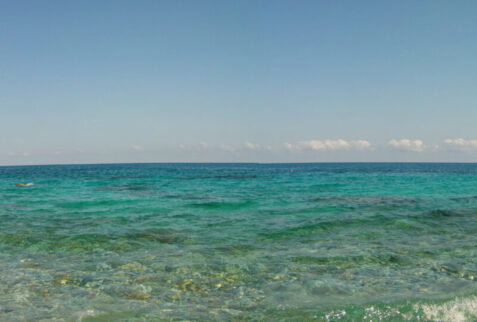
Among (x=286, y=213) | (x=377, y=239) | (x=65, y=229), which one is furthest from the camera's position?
(x=286, y=213)

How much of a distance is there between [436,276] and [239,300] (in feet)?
15.4

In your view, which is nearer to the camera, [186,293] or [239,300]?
[239,300]

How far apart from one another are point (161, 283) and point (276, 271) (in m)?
2.73

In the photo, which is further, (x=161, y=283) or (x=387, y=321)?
(x=161, y=283)

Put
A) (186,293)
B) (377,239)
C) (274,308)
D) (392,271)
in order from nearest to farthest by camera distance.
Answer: (274,308) < (186,293) < (392,271) < (377,239)

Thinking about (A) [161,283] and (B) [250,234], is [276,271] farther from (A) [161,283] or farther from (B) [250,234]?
(B) [250,234]

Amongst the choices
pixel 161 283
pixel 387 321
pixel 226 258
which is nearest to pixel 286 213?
pixel 226 258

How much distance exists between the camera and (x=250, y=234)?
1340cm

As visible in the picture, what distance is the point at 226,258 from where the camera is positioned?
1002cm

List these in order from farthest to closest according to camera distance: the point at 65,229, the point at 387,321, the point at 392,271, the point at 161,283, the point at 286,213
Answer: the point at 286,213
the point at 65,229
the point at 392,271
the point at 161,283
the point at 387,321

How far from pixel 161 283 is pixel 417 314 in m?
5.07

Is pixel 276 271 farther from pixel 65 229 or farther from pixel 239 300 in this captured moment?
pixel 65 229

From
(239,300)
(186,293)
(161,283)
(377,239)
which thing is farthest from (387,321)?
(377,239)

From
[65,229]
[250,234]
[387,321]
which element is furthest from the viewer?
[65,229]
